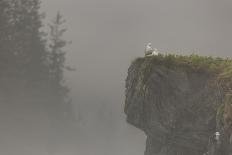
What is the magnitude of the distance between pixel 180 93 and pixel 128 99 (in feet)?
5.84

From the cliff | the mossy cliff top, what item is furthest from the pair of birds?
the mossy cliff top

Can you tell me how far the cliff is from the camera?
9.76 metres

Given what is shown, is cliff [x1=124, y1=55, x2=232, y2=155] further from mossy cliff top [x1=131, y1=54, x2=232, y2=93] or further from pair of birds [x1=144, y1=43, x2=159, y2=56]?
pair of birds [x1=144, y1=43, x2=159, y2=56]

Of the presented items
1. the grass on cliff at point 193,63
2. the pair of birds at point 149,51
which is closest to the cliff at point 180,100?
the grass on cliff at point 193,63

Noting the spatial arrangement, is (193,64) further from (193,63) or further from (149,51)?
(149,51)

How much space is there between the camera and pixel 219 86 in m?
9.53

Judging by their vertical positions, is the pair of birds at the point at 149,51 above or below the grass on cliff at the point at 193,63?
above

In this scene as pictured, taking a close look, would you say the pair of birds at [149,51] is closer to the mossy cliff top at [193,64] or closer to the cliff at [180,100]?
the cliff at [180,100]

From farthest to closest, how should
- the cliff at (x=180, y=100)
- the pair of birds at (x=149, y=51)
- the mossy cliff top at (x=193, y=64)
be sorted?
the pair of birds at (x=149, y=51), the mossy cliff top at (x=193, y=64), the cliff at (x=180, y=100)

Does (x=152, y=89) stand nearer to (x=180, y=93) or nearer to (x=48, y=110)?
(x=180, y=93)

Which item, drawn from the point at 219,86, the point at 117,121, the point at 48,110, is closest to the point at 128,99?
the point at 219,86

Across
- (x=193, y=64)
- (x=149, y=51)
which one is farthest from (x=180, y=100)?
(x=149, y=51)

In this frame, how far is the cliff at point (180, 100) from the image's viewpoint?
9.76 metres

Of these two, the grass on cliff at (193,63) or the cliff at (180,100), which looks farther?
the grass on cliff at (193,63)
